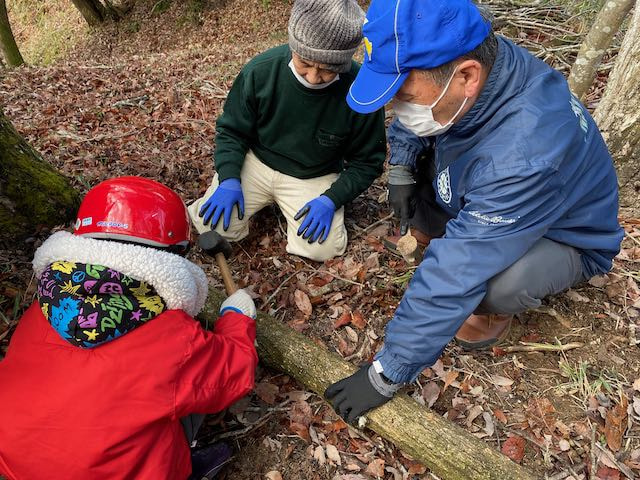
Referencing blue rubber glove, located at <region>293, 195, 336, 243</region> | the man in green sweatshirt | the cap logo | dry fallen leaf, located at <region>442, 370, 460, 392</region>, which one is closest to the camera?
the cap logo

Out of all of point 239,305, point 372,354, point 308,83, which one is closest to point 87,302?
point 239,305

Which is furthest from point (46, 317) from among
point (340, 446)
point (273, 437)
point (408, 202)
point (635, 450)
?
point (635, 450)

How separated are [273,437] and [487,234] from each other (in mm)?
1742

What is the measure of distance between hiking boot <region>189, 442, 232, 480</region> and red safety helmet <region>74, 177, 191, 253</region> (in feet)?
4.03

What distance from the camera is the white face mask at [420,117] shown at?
228 cm

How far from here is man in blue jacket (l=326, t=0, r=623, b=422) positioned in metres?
1.99

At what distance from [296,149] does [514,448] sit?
2612 mm

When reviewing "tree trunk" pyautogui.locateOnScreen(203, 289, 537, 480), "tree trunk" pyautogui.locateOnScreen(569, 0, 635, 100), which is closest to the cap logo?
"tree trunk" pyautogui.locateOnScreen(203, 289, 537, 480)

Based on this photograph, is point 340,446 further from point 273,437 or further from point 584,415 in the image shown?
point 584,415

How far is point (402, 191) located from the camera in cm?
343

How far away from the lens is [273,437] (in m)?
2.73

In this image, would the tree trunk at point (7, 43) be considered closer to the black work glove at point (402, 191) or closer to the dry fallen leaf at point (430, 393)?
the black work glove at point (402, 191)

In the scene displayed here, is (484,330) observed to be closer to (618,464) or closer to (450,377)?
(450,377)

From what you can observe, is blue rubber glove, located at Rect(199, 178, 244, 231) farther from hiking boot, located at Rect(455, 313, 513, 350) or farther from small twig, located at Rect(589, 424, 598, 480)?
small twig, located at Rect(589, 424, 598, 480)
